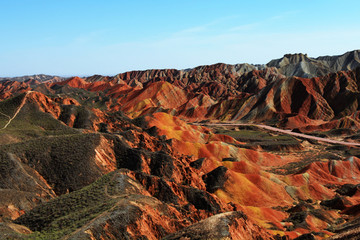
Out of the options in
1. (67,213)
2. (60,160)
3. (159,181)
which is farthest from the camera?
(60,160)

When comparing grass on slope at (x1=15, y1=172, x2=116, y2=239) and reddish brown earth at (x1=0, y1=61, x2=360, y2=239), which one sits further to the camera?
reddish brown earth at (x1=0, y1=61, x2=360, y2=239)

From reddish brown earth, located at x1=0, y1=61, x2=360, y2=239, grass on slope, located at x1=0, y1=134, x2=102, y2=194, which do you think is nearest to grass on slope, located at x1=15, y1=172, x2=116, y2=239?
reddish brown earth, located at x1=0, y1=61, x2=360, y2=239

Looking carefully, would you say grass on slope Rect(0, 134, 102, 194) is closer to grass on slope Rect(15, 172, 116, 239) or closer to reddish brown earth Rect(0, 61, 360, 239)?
reddish brown earth Rect(0, 61, 360, 239)

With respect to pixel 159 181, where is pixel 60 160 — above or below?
above

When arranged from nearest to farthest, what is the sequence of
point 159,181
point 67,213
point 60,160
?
point 67,213 → point 159,181 → point 60,160

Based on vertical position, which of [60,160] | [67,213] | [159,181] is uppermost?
[60,160]

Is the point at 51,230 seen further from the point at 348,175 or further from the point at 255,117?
the point at 255,117

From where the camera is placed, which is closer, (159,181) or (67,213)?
(67,213)

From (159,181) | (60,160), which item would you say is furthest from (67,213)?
(60,160)

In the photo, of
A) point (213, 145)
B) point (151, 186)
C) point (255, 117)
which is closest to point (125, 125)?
point (213, 145)

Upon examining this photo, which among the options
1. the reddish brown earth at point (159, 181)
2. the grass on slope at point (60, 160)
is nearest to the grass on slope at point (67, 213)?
the reddish brown earth at point (159, 181)

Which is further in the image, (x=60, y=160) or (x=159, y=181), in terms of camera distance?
(x=60, y=160)

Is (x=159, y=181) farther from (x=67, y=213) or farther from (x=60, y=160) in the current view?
(x=60, y=160)
